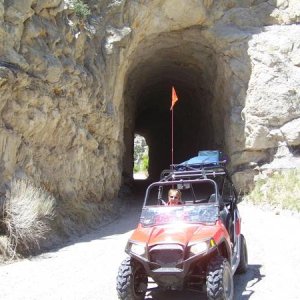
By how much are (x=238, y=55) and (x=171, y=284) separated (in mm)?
12553

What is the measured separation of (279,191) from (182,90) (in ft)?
39.6

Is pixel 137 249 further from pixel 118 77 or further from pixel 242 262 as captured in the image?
pixel 118 77

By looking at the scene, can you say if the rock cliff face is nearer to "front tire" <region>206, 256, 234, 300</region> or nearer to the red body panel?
the red body panel

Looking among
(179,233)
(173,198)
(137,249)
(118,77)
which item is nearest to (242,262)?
(173,198)

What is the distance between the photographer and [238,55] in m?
16.5

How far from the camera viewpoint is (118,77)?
15.2 meters

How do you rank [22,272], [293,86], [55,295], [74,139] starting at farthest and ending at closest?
[293,86] → [74,139] → [22,272] → [55,295]

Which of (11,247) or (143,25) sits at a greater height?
(143,25)

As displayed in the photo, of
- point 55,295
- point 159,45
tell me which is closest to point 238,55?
point 159,45

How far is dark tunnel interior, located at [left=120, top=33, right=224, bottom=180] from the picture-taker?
19.2m

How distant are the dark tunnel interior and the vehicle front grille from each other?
13510mm

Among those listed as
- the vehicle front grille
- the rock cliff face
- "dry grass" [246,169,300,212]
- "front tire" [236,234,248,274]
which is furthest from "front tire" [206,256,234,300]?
"dry grass" [246,169,300,212]

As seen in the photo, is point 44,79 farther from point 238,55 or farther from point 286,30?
point 286,30

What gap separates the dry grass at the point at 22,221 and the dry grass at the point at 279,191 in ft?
23.7
